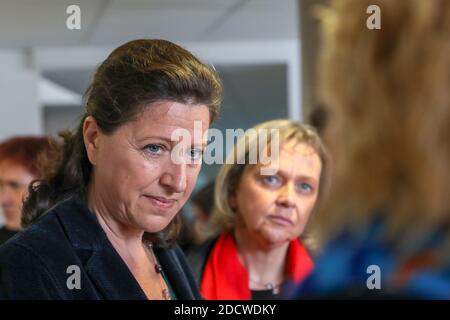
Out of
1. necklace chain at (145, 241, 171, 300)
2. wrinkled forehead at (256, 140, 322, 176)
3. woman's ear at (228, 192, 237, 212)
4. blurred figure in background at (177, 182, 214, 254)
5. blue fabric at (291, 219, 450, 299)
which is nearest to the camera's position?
blue fabric at (291, 219, 450, 299)

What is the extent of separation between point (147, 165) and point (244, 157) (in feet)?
1.44

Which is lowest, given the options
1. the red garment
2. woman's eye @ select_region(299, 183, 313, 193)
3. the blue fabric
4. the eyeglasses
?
the red garment

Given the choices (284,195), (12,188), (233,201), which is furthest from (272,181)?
(12,188)

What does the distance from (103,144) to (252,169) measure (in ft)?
1.55

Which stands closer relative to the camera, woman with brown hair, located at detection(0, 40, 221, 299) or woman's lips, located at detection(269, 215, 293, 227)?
woman with brown hair, located at detection(0, 40, 221, 299)

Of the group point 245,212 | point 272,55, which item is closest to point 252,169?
point 245,212

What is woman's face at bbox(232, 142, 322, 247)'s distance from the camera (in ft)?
3.81

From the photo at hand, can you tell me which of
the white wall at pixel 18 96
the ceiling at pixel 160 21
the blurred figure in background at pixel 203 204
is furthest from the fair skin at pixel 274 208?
the white wall at pixel 18 96

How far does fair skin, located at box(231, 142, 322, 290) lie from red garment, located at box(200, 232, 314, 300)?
0.8 inches

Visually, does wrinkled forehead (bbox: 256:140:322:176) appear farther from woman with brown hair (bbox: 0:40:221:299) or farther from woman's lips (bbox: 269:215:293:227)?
woman with brown hair (bbox: 0:40:221:299)

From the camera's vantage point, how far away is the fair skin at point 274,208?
1.16 meters

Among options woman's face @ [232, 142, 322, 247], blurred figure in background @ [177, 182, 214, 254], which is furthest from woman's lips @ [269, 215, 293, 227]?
blurred figure in background @ [177, 182, 214, 254]

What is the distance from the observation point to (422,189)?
481mm

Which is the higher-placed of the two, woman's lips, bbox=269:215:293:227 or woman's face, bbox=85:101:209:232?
woman's face, bbox=85:101:209:232
